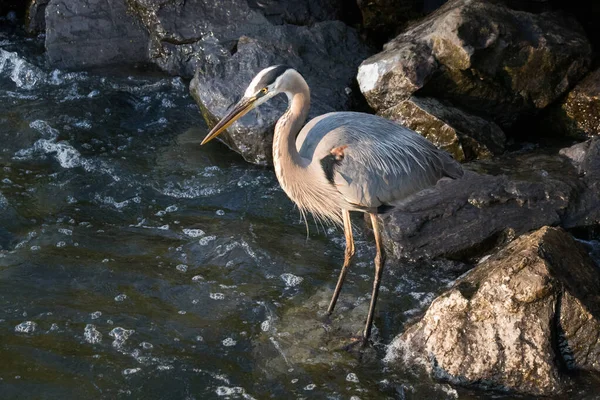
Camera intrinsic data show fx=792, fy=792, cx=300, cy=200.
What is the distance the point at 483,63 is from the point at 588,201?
5.24 ft

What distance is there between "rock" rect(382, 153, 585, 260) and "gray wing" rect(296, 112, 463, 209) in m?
0.44

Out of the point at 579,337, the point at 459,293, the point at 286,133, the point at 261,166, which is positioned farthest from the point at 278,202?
the point at 579,337

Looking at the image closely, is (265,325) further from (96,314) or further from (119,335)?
(96,314)

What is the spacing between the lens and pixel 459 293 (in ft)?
13.9

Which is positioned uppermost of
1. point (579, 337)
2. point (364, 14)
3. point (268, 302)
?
point (364, 14)

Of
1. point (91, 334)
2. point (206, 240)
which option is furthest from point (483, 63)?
point (91, 334)

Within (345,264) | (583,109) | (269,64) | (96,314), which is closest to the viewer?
(96,314)

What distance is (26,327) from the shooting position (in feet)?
14.9

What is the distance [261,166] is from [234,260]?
1.38 meters

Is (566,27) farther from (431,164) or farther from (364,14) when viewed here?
(431,164)

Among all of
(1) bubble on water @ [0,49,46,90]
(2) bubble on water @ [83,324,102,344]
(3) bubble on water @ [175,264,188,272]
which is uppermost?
(1) bubble on water @ [0,49,46,90]

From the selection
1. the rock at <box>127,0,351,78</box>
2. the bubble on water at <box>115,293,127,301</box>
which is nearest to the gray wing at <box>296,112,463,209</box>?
the bubble on water at <box>115,293,127,301</box>

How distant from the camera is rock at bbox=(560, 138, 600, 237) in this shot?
5305 mm

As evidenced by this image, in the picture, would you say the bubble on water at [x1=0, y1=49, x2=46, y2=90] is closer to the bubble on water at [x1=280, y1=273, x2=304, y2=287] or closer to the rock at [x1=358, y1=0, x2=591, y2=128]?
the rock at [x1=358, y1=0, x2=591, y2=128]
